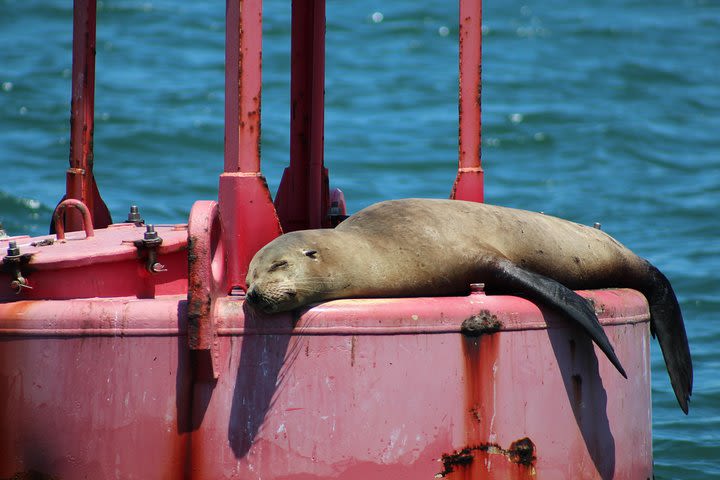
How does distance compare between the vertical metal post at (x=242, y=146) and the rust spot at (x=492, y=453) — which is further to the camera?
the vertical metal post at (x=242, y=146)

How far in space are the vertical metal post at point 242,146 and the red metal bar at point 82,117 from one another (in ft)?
5.40

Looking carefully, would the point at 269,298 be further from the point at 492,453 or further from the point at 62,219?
the point at 62,219

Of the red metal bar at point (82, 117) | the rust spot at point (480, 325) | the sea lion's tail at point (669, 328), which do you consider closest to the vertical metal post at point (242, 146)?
the rust spot at point (480, 325)

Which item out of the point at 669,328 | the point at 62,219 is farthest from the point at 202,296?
the point at 669,328

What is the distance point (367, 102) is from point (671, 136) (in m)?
3.89

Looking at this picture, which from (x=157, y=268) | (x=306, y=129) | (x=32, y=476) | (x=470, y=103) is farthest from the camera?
(x=306, y=129)

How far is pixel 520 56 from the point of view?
18.0 metres

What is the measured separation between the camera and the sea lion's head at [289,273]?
387 cm

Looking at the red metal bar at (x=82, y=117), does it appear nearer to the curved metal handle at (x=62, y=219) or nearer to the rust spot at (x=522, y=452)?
the curved metal handle at (x=62, y=219)

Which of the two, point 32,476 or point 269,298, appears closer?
point 269,298

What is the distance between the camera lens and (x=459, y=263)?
14.3 feet

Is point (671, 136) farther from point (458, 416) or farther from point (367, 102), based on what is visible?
point (458, 416)

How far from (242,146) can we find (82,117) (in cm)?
173

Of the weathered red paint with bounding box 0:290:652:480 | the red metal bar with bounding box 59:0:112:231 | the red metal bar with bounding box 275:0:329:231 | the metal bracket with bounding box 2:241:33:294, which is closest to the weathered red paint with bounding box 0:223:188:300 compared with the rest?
the metal bracket with bounding box 2:241:33:294
